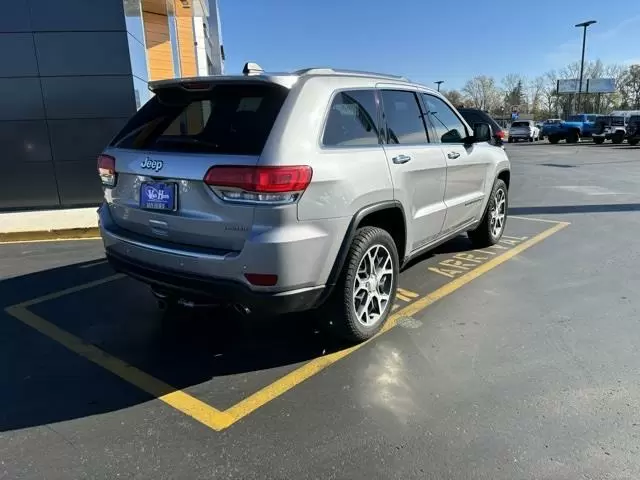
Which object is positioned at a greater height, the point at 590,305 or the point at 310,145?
the point at 310,145

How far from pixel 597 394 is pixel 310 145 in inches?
88.9

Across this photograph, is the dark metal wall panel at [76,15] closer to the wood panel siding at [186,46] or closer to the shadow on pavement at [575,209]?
the shadow on pavement at [575,209]

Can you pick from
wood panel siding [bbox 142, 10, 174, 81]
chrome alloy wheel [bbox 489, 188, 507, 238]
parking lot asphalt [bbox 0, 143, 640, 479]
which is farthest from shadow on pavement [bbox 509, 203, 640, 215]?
wood panel siding [bbox 142, 10, 174, 81]

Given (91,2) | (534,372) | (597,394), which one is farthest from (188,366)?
(91,2)

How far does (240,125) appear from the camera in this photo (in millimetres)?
3070

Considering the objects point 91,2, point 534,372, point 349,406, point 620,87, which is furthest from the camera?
point 620,87

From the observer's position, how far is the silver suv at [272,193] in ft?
9.43

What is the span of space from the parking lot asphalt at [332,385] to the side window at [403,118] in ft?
4.70

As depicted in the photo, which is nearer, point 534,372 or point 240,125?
A: point 240,125

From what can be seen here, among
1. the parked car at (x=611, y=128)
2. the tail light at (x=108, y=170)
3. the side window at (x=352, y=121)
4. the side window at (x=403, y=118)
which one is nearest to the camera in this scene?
the side window at (x=352, y=121)

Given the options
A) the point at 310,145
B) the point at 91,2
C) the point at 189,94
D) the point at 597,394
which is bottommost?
the point at 597,394

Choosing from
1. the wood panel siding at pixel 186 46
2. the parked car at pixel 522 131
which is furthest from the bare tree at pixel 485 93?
the wood panel siding at pixel 186 46

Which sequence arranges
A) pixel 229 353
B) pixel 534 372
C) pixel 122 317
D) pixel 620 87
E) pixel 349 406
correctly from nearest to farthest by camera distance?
1. pixel 349 406
2. pixel 534 372
3. pixel 229 353
4. pixel 122 317
5. pixel 620 87

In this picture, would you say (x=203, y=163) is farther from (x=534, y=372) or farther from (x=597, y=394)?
(x=597, y=394)
